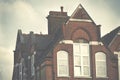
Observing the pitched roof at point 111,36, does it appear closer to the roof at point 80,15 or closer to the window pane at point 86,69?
the roof at point 80,15

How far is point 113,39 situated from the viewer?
155 ft

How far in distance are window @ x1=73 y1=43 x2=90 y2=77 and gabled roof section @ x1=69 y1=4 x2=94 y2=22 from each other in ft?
8.21

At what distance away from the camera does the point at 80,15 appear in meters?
45.7

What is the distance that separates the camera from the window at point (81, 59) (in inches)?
1773

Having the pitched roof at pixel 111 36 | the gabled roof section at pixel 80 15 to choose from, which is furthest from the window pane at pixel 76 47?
the pitched roof at pixel 111 36

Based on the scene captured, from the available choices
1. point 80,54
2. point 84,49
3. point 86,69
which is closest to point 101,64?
point 86,69

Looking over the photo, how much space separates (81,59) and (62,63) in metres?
2.04

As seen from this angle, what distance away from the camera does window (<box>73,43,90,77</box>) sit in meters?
45.0

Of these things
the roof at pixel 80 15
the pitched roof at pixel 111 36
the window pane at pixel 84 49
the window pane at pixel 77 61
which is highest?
the roof at pixel 80 15

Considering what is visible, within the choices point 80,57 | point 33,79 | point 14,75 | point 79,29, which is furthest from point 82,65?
point 14,75

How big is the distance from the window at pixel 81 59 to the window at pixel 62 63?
97 cm

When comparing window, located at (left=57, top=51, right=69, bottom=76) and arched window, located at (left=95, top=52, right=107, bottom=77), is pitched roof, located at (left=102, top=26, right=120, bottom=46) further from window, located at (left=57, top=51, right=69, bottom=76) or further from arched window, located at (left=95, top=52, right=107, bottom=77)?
window, located at (left=57, top=51, right=69, bottom=76)

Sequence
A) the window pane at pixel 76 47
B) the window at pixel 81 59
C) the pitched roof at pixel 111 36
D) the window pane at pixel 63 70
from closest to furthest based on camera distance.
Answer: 1. the window pane at pixel 63 70
2. the window at pixel 81 59
3. the window pane at pixel 76 47
4. the pitched roof at pixel 111 36

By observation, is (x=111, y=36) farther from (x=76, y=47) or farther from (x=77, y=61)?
(x=77, y=61)
